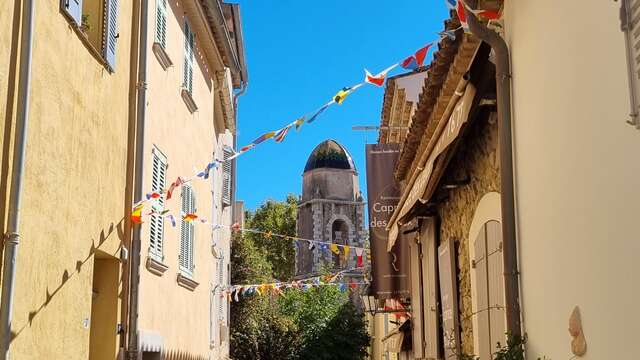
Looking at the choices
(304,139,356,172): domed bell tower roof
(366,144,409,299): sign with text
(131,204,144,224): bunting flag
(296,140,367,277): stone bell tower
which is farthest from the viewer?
(304,139,356,172): domed bell tower roof

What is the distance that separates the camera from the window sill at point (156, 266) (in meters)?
10.2

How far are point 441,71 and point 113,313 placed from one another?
4399 mm

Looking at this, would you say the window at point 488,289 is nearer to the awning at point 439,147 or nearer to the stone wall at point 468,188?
the stone wall at point 468,188

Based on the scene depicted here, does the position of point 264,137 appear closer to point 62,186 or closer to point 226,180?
point 62,186

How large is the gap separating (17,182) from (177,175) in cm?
658

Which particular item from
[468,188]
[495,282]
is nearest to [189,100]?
[468,188]

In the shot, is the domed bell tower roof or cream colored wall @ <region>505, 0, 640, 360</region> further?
the domed bell tower roof

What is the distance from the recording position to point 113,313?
9023 mm

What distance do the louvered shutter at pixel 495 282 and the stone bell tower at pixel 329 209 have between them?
50832 mm

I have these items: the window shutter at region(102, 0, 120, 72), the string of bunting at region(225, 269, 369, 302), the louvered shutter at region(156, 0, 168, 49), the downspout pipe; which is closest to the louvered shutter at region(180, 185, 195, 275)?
the louvered shutter at region(156, 0, 168, 49)

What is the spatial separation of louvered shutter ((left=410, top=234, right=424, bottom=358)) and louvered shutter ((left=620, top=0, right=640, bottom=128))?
960 cm

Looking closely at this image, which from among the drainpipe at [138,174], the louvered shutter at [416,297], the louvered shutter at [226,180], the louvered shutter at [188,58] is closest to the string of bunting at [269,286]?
the louvered shutter at [226,180]

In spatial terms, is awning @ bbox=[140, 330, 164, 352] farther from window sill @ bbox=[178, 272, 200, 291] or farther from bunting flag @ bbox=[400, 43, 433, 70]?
bunting flag @ bbox=[400, 43, 433, 70]

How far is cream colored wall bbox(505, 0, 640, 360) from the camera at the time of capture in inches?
158
